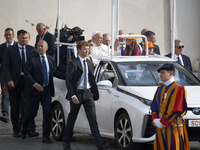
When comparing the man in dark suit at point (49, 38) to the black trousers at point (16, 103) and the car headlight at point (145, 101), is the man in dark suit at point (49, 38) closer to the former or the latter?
the black trousers at point (16, 103)

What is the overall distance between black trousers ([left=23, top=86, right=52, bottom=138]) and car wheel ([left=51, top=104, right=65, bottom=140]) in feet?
0.97

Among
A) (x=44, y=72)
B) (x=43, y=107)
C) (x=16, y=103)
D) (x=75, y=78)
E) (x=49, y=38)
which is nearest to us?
(x=75, y=78)

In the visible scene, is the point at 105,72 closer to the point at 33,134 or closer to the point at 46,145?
the point at 46,145

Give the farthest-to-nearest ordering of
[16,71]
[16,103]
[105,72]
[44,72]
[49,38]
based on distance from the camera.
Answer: [49,38], [16,103], [16,71], [44,72], [105,72]

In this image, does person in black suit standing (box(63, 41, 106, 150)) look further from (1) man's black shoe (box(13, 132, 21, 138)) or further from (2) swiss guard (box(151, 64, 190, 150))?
(2) swiss guard (box(151, 64, 190, 150))

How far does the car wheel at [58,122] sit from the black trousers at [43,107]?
0.97ft

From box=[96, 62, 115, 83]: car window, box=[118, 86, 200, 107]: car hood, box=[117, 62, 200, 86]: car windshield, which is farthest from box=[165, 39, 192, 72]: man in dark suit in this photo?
box=[118, 86, 200, 107]: car hood

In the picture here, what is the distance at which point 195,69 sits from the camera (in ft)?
72.3

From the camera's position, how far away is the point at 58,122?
436 inches

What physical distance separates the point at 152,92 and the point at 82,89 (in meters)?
1.10

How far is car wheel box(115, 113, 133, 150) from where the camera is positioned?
9.41 m

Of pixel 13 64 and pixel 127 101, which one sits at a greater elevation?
pixel 13 64

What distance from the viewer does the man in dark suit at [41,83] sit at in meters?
10.7

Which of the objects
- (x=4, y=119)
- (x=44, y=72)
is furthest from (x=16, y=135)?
(x=4, y=119)
